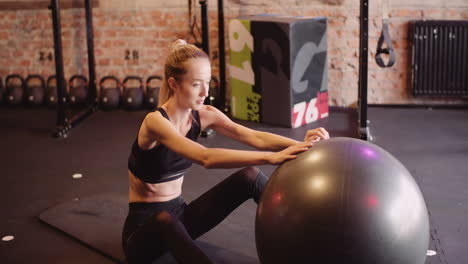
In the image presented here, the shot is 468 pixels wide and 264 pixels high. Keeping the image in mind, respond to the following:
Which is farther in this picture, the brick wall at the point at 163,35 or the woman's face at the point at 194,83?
the brick wall at the point at 163,35

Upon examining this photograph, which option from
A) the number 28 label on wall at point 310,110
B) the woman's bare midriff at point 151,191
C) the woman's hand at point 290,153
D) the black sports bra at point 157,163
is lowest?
the number 28 label on wall at point 310,110

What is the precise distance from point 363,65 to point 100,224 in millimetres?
2381

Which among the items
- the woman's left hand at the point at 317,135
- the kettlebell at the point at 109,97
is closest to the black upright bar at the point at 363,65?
the kettlebell at the point at 109,97

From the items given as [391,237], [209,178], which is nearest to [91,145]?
[209,178]

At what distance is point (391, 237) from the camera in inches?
76.3

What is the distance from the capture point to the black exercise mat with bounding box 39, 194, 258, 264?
2848mm

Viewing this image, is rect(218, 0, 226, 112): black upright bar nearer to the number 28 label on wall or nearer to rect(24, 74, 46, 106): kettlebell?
the number 28 label on wall

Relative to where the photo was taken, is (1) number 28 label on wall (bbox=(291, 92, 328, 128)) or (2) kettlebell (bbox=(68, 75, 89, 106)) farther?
(2) kettlebell (bbox=(68, 75, 89, 106))

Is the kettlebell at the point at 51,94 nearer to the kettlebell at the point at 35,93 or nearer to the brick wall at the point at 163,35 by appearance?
the kettlebell at the point at 35,93

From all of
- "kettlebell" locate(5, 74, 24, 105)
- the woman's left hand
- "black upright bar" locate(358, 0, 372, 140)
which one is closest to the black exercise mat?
the woman's left hand

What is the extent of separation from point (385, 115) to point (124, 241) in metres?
3.38

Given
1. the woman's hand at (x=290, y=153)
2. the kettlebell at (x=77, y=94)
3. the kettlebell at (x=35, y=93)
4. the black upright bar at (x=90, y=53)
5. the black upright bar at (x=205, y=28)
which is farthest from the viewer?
the kettlebell at (x=35, y=93)

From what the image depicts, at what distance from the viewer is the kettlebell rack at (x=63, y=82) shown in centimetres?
500

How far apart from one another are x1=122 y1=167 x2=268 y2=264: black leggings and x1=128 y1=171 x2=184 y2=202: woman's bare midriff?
20 mm
